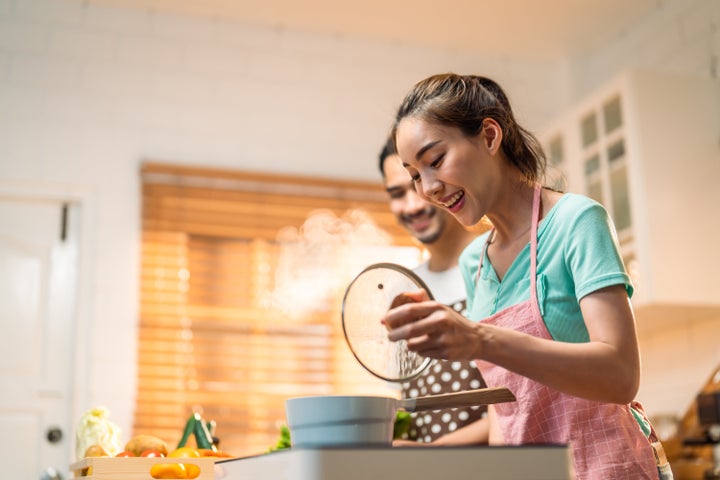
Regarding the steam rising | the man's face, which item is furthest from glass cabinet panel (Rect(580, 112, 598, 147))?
the man's face

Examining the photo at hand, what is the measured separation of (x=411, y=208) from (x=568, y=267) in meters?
1.06

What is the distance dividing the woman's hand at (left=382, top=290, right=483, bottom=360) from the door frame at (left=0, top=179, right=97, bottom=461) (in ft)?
8.81

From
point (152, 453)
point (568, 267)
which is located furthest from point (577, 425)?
point (152, 453)

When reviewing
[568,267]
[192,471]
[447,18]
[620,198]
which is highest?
[447,18]

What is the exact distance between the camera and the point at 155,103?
3699 millimetres

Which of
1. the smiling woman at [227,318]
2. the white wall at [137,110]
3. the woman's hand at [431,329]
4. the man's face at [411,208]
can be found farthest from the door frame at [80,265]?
the woman's hand at [431,329]

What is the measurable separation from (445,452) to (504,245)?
0.58 metres

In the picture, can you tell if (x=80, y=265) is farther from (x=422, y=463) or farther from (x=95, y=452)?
(x=422, y=463)

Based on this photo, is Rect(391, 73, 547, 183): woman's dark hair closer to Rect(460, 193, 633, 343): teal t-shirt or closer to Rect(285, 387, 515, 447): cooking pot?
Rect(460, 193, 633, 343): teal t-shirt

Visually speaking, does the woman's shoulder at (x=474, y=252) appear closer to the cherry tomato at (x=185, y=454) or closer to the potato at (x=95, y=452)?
the cherry tomato at (x=185, y=454)

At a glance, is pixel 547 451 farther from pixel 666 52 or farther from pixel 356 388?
pixel 666 52

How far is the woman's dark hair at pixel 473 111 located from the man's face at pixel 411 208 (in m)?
0.79

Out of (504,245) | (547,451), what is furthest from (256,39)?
(547,451)

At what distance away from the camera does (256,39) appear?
390 centimetres
